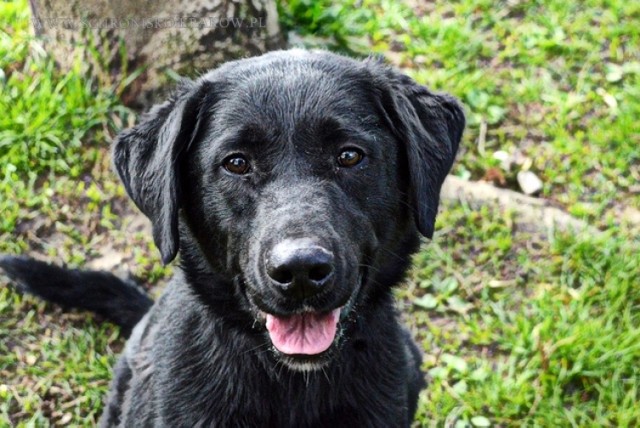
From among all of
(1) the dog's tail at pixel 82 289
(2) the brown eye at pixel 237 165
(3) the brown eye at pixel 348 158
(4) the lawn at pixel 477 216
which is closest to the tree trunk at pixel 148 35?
(4) the lawn at pixel 477 216

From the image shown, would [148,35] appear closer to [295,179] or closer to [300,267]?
[295,179]

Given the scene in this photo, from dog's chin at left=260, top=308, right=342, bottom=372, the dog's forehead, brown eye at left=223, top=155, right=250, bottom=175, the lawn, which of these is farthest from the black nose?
the lawn

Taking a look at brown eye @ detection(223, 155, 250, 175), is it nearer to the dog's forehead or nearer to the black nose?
the dog's forehead

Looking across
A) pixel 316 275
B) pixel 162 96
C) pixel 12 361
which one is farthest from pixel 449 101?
pixel 12 361

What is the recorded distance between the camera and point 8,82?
5.22 meters

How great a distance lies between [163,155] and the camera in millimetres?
3232

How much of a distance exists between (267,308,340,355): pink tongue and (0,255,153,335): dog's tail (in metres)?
1.52

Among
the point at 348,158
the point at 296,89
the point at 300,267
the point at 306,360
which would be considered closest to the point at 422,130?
the point at 348,158

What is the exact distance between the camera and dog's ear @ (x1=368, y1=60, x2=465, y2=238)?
329 cm

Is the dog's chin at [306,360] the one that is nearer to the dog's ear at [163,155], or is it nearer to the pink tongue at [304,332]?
the pink tongue at [304,332]

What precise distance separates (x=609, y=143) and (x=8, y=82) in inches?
154

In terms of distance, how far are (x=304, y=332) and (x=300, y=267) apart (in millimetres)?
407

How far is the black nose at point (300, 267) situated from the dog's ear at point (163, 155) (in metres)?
0.57

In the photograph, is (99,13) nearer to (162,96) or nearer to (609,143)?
(162,96)
